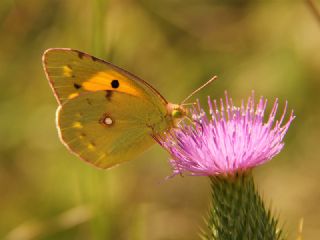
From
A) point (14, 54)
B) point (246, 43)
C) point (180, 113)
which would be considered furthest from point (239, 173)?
point (14, 54)


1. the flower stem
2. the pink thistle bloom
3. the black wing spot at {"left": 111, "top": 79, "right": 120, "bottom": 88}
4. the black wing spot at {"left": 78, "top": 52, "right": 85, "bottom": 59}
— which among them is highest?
the black wing spot at {"left": 78, "top": 52, "right": 85, "bottom": 59}

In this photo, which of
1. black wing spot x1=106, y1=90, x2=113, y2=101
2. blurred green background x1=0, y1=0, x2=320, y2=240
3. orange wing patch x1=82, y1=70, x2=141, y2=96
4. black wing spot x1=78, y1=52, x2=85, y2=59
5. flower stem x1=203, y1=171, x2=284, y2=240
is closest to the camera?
flower stem x1=203, y1=171, x2=284, y2=240

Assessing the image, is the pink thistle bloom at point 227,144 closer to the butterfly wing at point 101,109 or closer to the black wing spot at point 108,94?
the butterfly wing at point 101,109

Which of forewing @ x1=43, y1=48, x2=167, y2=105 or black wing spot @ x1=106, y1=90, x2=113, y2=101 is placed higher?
forewing @ x1=43, y1=48, x2=167, y2=105

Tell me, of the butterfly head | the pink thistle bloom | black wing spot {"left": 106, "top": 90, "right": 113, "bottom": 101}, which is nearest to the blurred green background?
black wing spot {"left": 106, "top": 90, "right": 113, "bottom": 101}

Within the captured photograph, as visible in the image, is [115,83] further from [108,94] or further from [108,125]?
[108,125]

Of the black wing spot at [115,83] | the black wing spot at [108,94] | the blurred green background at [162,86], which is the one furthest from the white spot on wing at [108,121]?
the blurred green background at [162,86]

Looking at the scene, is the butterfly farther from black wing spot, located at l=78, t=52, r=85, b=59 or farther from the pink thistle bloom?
the pink thistle bloom
